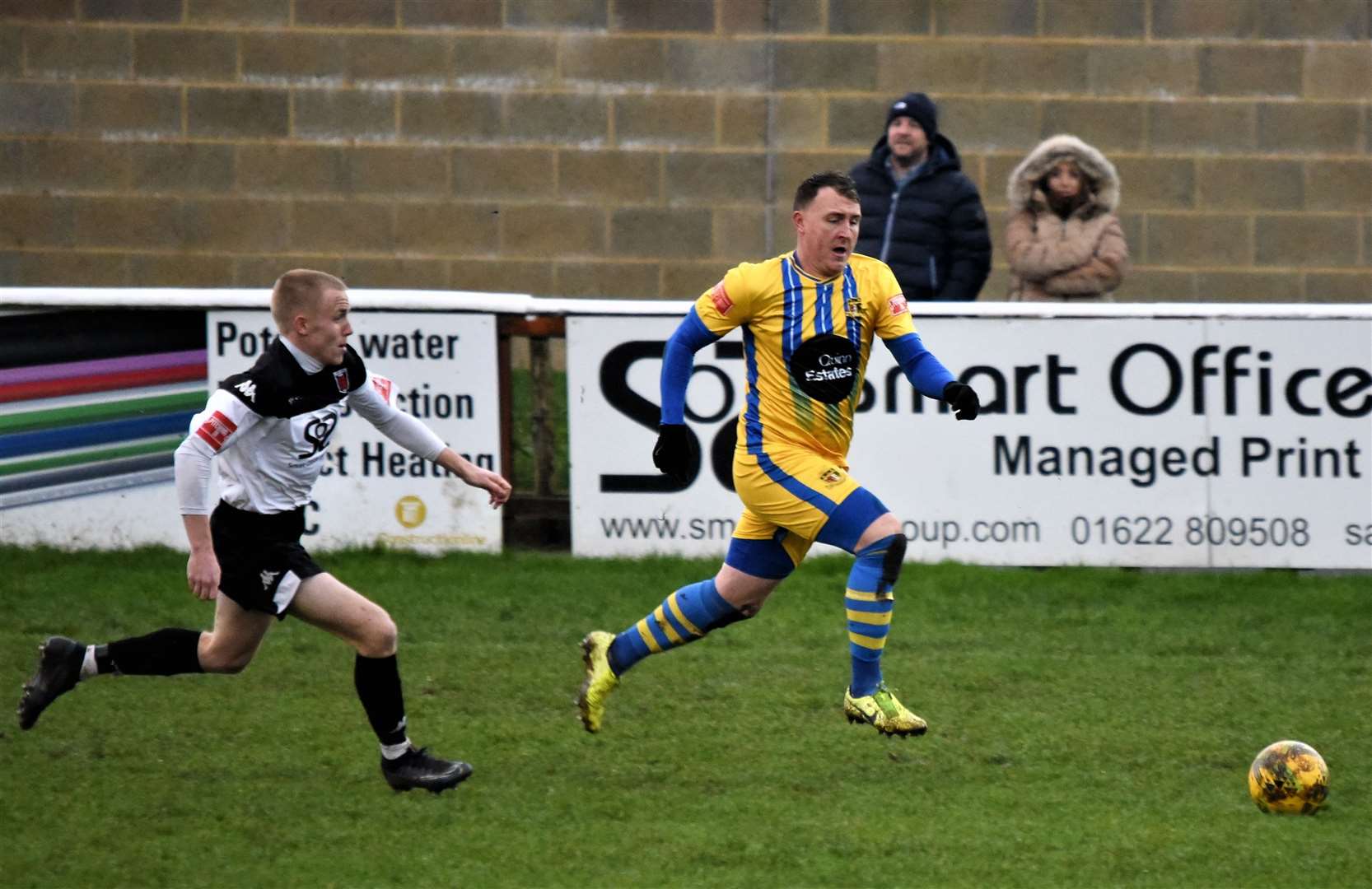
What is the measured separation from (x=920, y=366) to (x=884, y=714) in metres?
1.15

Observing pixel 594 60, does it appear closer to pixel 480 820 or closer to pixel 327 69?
pixel 327 69

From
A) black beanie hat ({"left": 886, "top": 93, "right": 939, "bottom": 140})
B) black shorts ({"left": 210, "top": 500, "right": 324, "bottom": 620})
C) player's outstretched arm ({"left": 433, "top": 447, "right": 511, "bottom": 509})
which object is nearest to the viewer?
black shorts ({"left": 210, "top": 500, "right": 324, "bottom": 620})

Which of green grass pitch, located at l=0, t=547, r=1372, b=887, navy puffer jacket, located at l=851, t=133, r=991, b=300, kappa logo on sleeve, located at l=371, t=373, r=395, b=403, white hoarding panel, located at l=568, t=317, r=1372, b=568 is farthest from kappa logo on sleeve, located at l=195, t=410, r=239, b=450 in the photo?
navy puffer jacket, located at l=851, t=133, r=991, b=300

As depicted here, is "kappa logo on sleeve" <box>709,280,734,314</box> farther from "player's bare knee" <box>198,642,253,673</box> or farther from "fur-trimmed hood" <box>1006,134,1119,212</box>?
"fur-trimmed hood" <box>1006,134,1119,212</box>

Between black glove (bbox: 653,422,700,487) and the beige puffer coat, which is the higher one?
the beige puffer coat

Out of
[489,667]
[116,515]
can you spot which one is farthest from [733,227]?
[489,667]

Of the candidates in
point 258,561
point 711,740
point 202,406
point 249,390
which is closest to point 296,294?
point 249,390

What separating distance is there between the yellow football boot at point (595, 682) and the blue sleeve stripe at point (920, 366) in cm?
141

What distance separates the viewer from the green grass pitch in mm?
5637

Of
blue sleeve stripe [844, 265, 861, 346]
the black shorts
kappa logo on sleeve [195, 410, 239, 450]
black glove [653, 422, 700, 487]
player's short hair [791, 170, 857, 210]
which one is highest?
player's short hair [791, 170, 857, 210]

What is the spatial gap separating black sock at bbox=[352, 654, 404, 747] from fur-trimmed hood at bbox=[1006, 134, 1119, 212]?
5199 millimetres

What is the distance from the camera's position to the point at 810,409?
6527 millimetres

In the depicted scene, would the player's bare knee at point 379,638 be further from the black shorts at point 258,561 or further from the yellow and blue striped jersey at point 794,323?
the yellow and blue striped jersey at point 794,323

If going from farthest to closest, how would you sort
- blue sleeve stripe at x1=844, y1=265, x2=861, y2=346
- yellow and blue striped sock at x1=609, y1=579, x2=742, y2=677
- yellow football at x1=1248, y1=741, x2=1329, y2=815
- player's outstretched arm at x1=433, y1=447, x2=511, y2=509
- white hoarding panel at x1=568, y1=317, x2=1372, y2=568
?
1. white hoarding panel at x1=568, y1=317, x2=1372, y2=568
2. yellow and blue striped sock at x1=609, y1=579, x2=742, y2=677
3. blue sleeve stripe at x1=844, y1=265, x2=861, y2=346
4. player's outstretched arm at x1=433, y1=447, x2=511, y2=509
5. yellow football at x1=1248, y1=741, x2=1329, y2=815
